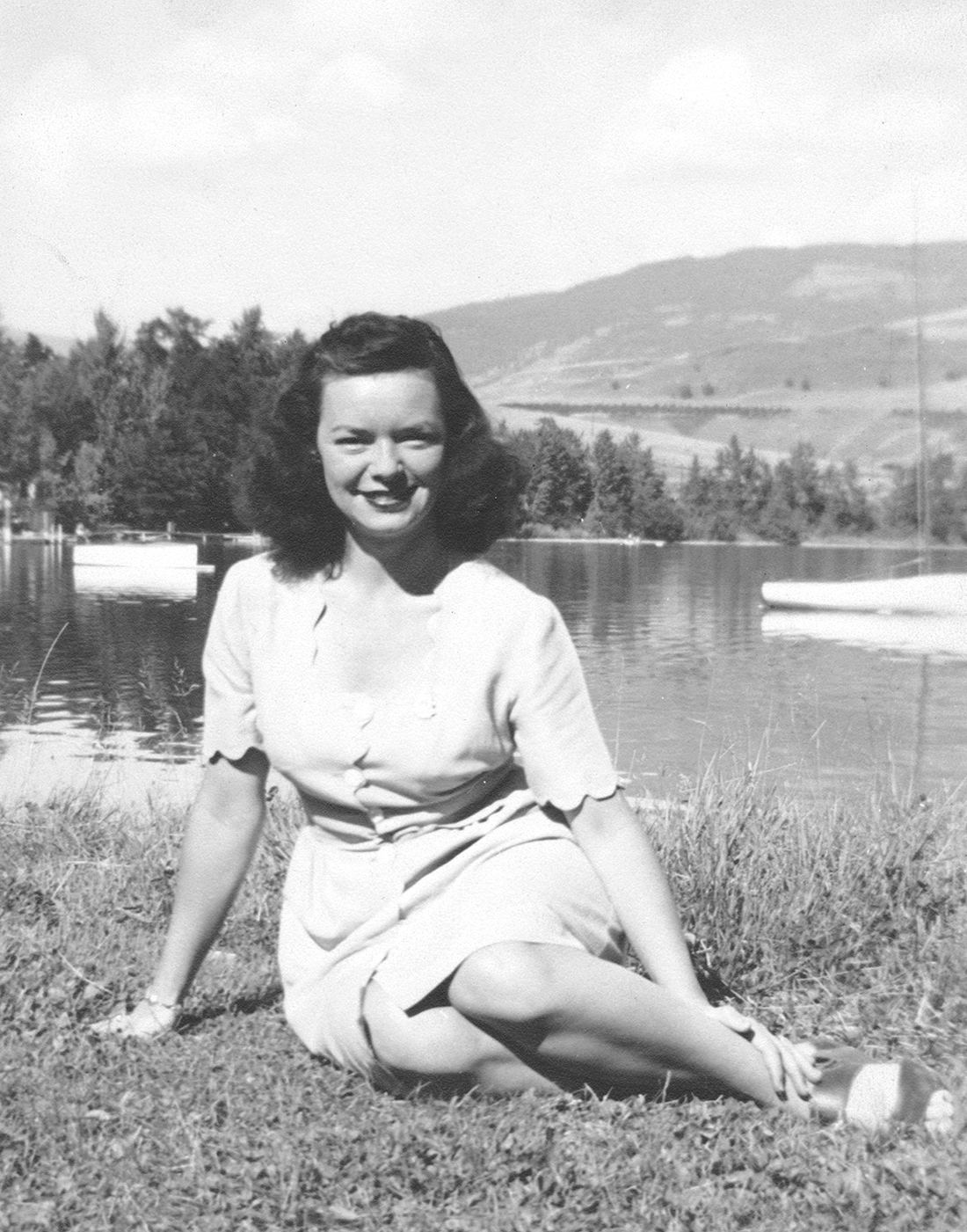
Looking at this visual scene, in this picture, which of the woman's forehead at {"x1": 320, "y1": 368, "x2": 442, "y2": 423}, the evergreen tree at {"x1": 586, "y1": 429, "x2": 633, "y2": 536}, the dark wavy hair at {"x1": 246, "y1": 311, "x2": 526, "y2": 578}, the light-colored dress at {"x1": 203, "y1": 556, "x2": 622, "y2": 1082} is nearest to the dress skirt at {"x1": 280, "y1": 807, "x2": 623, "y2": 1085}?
the light-colored dress at {"x1": 203, "y1": 556, "x2": 622, "y2": 1082}

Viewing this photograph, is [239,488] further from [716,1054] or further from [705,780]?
[705,780]

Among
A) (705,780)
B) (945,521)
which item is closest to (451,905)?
(705,780)

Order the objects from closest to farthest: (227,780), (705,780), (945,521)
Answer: (227,780) → (705,780) → (945,521)

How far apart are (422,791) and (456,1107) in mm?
508

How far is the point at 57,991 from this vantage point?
115 inches

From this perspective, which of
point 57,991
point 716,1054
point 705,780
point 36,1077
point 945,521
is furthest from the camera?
point 945,521

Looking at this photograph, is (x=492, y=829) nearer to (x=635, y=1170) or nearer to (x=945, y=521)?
(x=635, y=1170)

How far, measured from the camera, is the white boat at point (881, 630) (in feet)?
81.5

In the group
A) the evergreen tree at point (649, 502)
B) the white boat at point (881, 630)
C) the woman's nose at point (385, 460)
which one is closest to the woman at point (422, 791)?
the woman's nose at point (385, 460)

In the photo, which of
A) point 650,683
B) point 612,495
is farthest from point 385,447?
point 612,495

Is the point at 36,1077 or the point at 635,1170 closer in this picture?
the point at 635,1170

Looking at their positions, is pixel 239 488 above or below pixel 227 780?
above

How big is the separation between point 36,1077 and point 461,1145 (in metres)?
0.76

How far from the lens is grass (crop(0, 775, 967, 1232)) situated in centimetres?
210
